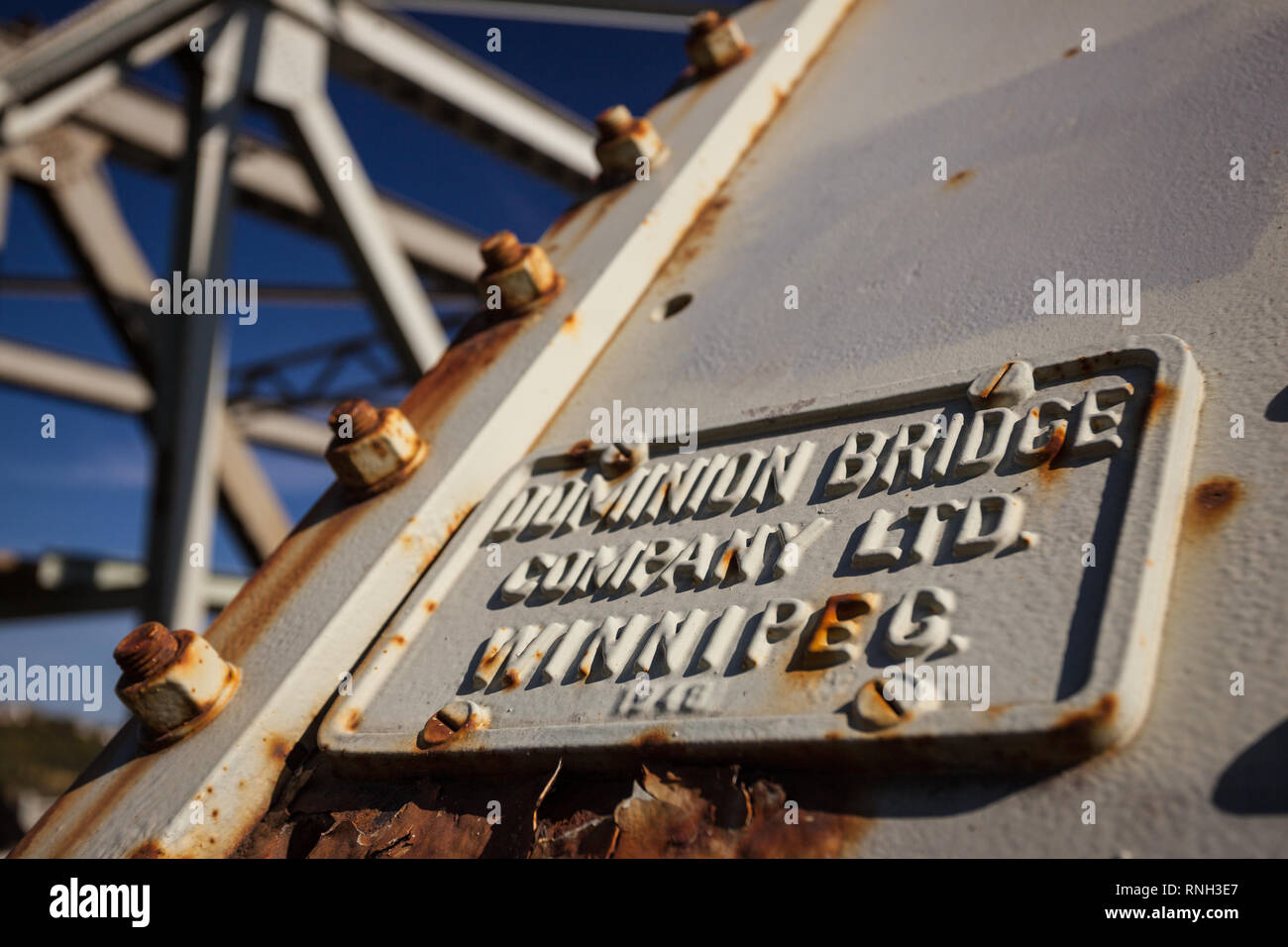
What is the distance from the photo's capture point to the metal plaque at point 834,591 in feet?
2.90

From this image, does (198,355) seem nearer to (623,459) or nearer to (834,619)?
(623,459)

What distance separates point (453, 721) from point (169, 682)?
18.5 inches

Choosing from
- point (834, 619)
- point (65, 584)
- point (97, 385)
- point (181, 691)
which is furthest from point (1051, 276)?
point (97, 385)

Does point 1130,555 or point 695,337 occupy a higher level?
point 695,337

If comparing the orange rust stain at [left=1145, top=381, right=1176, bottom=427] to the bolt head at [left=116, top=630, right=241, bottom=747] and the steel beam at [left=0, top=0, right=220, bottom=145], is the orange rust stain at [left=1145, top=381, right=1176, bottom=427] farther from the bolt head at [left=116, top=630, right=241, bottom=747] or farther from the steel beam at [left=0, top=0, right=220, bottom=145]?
the steel beam at [left=0, top=0, right=220, bottom=145]

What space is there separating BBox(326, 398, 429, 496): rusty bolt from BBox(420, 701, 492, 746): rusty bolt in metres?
0.60

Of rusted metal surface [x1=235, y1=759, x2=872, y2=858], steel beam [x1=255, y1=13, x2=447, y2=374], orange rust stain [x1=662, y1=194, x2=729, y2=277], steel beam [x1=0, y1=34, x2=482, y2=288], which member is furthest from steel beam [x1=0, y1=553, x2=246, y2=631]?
rusted metal surface [x1=235, y1=759, x2=872, y2=858]

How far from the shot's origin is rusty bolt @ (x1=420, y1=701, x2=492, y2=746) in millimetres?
1152

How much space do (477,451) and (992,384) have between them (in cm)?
83

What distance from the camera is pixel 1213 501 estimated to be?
954 millimetres
